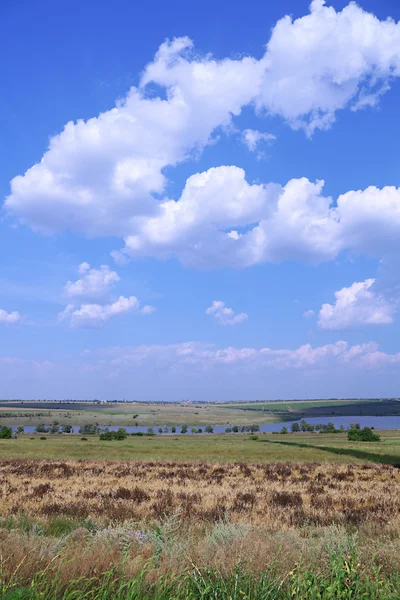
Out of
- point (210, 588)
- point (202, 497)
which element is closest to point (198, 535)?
point (210, 588)

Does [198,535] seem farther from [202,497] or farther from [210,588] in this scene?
[202,497]

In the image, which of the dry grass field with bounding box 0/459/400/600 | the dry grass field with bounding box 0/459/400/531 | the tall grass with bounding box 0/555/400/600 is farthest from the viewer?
the dry grass field with bounding box 0/459/400/531

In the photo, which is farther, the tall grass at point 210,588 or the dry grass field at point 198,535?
the dry grass field at point 198,535

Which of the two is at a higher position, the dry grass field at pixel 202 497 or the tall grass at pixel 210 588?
the tall grass at pixel 210 588

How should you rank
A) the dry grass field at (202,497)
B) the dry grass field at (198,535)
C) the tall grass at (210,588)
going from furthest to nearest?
the dry grass field at (202,497) < the dry grass field at (198,535) < the tall grass at (210,588)

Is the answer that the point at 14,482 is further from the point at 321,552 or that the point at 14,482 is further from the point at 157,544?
the point at 321,552

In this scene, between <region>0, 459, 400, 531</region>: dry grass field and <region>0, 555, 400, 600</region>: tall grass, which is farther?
<region>0, 459, 400, 531</region>: dry grass field

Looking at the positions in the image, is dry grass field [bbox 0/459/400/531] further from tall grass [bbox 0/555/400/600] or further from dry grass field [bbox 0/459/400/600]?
tall grass [bbox 0/555/400/600]

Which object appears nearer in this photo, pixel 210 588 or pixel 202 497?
pixel 210 588

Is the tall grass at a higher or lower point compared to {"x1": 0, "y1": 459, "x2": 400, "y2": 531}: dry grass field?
higher

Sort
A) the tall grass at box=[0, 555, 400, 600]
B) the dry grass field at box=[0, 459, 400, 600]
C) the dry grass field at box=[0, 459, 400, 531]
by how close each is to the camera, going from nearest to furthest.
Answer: the tall grass at box=[0, 555, 400, 600]
the dry grass field at box=[0, 459, 400, 600]
the dry grass field at box=[0, 459, 400, 531]

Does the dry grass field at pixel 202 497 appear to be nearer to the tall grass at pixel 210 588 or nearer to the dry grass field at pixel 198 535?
the dry grass field at pixel 198 535

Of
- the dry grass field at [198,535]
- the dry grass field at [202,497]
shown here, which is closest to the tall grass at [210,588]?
the dry grass field at [198,535]

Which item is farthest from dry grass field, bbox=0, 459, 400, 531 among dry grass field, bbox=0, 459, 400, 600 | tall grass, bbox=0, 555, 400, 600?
tall grass, bbox=0, 555, 400, 600
